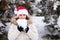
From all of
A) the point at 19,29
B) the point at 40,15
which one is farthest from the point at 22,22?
the point at 40,15

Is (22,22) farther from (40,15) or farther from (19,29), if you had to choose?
(40,15)

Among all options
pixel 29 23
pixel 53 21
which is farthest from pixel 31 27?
pixel 53 21

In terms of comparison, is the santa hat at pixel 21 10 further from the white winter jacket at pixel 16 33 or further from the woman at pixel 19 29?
the white winter jacket at pixel 16 33

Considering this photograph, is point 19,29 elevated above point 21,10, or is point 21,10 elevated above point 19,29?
point 21,10

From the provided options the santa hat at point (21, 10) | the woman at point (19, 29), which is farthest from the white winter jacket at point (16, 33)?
the santa hat at point (21, 10)

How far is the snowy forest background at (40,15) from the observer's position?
1.92 meters

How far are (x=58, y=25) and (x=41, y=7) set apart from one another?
22 centimetres

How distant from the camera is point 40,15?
1941 millimetres

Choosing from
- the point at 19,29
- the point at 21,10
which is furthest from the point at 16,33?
the point at 21,10

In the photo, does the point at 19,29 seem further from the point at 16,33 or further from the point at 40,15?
the point at 40,15

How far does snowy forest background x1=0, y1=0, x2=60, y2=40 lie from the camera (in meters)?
1.92

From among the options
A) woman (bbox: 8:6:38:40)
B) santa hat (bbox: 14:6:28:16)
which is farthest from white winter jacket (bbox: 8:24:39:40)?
santa hat (bbox: 14:6:28:16)

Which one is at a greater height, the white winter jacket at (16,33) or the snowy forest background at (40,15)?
the snowy forest background at (40,15)

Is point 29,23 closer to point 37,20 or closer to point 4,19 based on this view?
point 37,20
